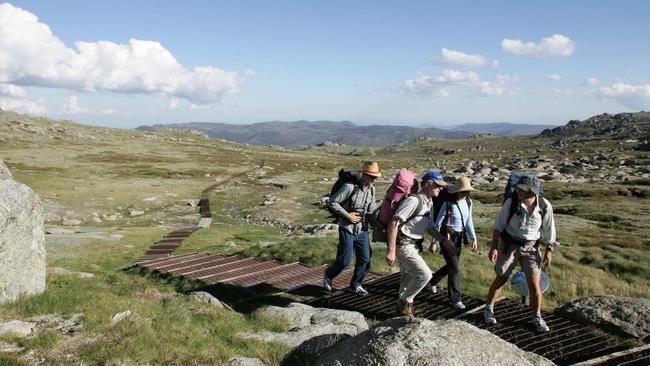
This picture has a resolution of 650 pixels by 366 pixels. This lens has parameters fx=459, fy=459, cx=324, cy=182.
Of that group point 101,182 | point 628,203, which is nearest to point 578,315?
point 628,203

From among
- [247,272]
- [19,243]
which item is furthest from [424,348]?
[247,272]

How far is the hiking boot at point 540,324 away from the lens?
1037cm

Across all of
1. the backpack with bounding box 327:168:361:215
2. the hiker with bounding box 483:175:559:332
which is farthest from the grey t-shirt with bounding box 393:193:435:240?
the backpack with bounding box 327:168:361:215

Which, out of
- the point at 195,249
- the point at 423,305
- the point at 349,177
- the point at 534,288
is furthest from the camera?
the point at 195,249

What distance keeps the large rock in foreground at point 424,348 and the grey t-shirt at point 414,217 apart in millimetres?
3074

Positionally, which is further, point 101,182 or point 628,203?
point 101,182

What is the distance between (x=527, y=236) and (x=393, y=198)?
9.65 feet

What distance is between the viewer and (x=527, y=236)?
974 centimetres

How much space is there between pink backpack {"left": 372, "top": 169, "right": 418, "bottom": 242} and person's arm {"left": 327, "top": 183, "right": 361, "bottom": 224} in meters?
1.23

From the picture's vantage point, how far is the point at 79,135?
5915 inches

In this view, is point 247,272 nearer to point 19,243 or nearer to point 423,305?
point 423,305

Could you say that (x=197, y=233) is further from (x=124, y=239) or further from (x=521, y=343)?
(x=521, y=343)

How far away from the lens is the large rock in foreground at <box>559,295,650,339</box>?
10.6 m

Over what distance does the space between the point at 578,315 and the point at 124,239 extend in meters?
25.2
